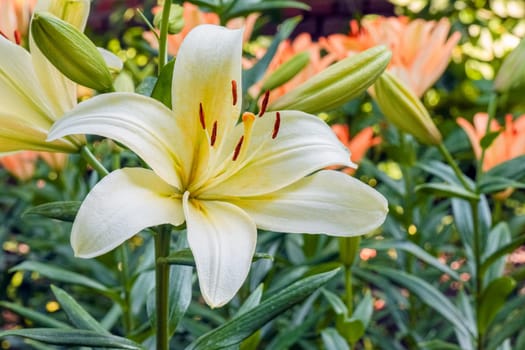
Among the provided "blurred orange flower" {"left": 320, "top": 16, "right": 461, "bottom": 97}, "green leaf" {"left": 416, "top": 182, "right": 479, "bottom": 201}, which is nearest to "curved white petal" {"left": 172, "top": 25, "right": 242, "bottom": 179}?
"green leaf" {"left": 416, "top": 182, "right": 479, "bottom": 201}

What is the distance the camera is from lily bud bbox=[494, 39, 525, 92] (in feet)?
2.26

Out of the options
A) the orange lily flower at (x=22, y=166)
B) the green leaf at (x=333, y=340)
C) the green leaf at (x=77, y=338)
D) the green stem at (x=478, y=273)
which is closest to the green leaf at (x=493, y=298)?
the green stem at (x=478, y=273)

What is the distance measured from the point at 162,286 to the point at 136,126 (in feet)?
0.36

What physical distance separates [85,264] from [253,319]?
528 millimetres

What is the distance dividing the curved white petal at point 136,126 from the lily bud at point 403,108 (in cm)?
20

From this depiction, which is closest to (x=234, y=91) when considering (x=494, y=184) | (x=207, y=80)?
(x=207, y=80)

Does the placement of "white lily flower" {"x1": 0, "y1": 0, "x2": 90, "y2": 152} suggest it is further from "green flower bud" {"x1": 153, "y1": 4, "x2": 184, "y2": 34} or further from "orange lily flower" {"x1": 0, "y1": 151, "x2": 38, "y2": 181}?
"orange lily flower" {"x1": 0, "y1": 151, "x2": 38, "y2": 181}

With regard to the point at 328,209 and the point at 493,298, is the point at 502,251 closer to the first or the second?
the point at 493,298

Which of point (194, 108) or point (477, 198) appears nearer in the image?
point (194, 108)

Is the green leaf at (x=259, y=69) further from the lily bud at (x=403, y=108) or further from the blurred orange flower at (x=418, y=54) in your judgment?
the lily bud at (x=403, y=108)

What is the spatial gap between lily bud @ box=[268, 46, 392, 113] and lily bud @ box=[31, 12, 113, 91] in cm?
12

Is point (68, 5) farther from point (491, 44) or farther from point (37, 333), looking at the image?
point (491, 44)

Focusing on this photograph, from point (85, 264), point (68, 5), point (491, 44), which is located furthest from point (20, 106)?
point (491, 44)

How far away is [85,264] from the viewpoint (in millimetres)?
973
